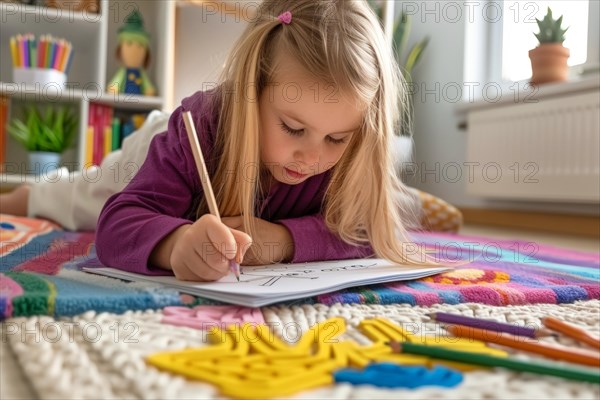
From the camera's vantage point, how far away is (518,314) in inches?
20.0

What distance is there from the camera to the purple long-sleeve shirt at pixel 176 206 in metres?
0.59

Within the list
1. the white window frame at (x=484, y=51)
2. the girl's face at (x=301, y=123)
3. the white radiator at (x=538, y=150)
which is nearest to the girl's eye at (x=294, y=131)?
the girl's face at (x=301, y=123)

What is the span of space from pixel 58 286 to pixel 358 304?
0.26 metres

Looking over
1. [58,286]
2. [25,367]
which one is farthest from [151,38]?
[25,367]

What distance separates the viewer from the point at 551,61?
192 cm

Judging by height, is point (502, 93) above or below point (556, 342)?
above

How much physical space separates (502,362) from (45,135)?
1909mm

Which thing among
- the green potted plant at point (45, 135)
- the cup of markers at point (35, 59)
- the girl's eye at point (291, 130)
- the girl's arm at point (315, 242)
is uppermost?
the cup of markers at point (35, 59)

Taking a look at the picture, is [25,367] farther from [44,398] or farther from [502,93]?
[502,93]

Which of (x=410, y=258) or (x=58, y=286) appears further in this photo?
(x=410, y=258)

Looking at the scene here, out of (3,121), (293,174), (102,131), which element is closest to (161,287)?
(293,174)

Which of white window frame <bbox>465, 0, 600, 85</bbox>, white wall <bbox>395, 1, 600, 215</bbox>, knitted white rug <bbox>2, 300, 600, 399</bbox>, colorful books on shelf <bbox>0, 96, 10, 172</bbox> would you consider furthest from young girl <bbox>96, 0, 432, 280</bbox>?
white window frame <bbox>465, 0, 600, 85</bbox>

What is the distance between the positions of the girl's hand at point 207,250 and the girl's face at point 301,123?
0.65 feet

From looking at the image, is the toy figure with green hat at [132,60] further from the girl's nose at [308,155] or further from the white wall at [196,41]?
the girl's nose at [308,155]
